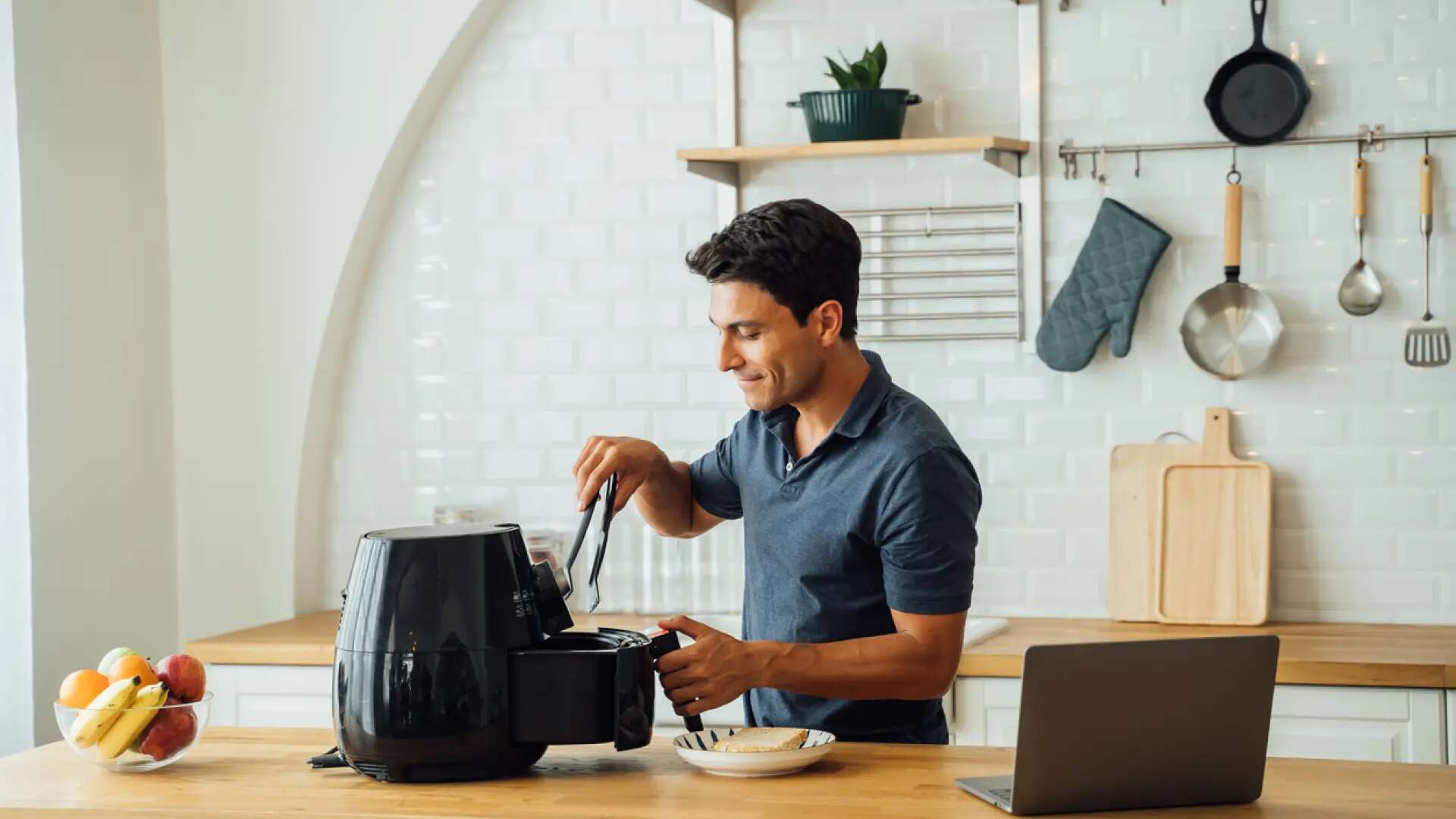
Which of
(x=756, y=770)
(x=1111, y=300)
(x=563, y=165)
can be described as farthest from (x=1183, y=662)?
(x=563, y=165)

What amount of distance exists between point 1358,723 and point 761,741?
5.40 ft

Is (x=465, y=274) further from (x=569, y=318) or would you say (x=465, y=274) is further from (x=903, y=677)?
(x=903, y=677)

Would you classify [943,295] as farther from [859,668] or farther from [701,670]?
Result: [701,670]

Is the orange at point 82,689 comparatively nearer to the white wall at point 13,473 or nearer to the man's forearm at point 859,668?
the man's forearm at point 859,668

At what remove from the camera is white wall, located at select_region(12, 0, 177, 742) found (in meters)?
3.69

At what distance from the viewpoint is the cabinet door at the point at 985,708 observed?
3.34 meters

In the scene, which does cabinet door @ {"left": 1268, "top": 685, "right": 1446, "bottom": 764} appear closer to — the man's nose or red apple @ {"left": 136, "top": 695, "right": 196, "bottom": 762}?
the man's nose

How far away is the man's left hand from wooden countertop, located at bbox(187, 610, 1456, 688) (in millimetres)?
1205

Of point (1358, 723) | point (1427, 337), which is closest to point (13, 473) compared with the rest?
point (1358, 723)

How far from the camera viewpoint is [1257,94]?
12.0 ft

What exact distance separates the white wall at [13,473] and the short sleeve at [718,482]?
5.77 ft

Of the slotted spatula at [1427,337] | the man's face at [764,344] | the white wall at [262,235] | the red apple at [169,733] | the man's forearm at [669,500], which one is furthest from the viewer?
the white wall at [262,235]

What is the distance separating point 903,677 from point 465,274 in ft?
7.33

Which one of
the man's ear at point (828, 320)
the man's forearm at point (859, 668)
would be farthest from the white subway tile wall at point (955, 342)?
the man's forearm at point (859, 668)
